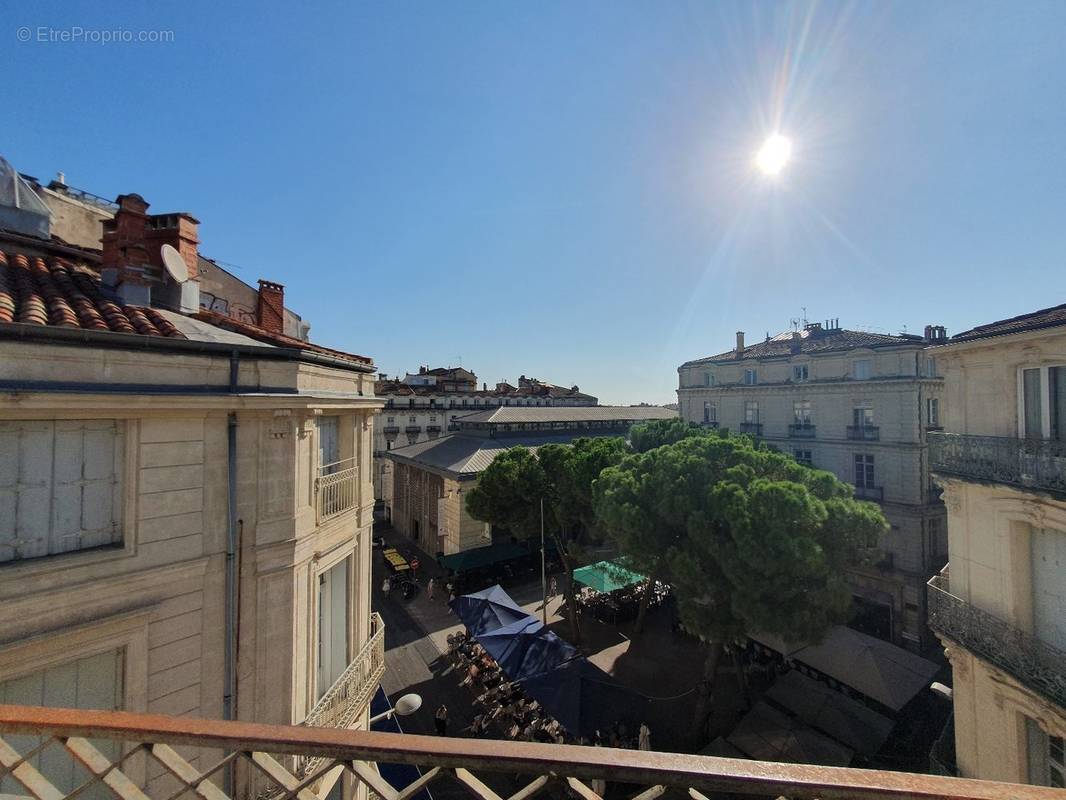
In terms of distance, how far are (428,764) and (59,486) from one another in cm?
599

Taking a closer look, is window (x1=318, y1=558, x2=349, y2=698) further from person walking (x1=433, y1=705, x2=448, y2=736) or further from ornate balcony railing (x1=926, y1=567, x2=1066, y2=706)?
ornate balcony railing (x1=926, y1=567, x2=1066, y2=706)

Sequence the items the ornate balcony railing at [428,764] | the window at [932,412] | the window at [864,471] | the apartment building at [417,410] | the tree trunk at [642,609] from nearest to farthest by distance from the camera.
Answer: the ornate balcony railing at [428,764], the tree trunk at [642,609], the window at [932,412], the window at [864,471], the apartment building at [417,410]

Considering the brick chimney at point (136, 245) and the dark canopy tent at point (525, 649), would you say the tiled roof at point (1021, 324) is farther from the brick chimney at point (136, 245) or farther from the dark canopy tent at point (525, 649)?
the brick chimney at point (136, 245)

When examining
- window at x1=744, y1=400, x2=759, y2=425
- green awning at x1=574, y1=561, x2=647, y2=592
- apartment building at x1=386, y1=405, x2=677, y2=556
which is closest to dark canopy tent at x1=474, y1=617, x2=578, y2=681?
green awning at x1=574, y1=561, x2=647, y2=592

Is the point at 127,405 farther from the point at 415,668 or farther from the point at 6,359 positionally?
the point at 415,668

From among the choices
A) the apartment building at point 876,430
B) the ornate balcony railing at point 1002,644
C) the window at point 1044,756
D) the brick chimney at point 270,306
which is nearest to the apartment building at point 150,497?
the brick chimney at point 270,306

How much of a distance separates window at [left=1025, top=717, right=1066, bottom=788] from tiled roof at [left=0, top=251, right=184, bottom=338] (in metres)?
15.7

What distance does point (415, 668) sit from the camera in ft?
53.4

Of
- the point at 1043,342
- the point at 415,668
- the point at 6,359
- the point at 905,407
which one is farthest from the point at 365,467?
the point at 905,407

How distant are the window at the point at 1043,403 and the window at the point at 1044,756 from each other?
17.2 ft

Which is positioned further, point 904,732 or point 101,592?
point 904,732

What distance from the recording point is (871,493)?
74.7ft

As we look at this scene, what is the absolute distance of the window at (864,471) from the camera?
75.6 feet

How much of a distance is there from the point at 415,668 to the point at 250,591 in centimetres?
1217
